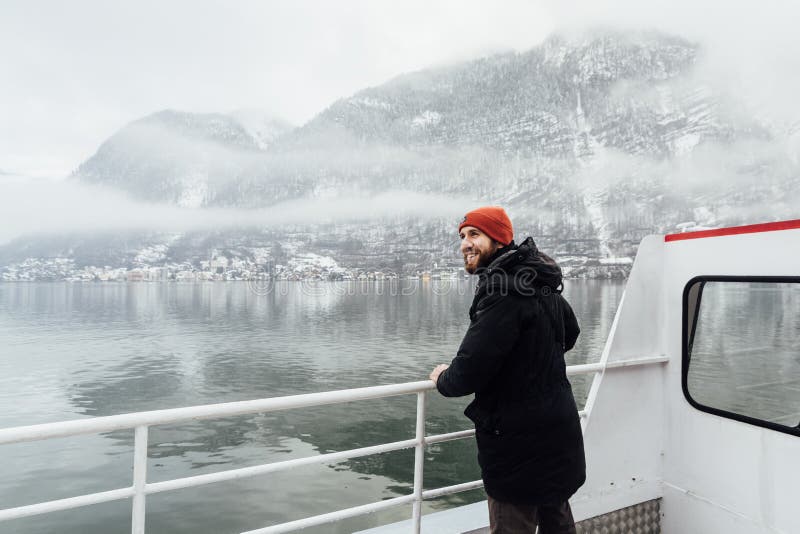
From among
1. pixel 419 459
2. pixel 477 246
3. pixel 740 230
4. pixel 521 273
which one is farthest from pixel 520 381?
pixel 740 230

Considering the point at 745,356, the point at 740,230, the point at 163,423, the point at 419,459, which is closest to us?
the point at 163,423

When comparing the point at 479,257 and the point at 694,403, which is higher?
the point at 479,257

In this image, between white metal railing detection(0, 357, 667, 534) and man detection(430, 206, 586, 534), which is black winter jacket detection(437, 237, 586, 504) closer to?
man detection(430, 206, 586, 534)

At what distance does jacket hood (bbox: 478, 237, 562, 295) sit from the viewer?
1555 mm

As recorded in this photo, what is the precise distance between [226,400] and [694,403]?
38.5 meters

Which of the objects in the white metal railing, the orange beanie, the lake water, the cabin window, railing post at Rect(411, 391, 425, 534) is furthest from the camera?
the lake water

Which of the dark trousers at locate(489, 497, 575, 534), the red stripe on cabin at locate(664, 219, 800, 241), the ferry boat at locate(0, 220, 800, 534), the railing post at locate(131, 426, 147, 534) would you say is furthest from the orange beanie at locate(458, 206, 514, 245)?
the red stripe on cabin at locate(664, 219, 800, 241)

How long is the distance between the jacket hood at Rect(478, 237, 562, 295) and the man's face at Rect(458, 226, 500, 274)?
11 centimetres

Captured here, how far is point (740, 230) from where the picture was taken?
8.17 feet

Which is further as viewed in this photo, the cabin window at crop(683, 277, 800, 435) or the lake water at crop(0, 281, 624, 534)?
the lake water at crop(0, 281, 624, 534)

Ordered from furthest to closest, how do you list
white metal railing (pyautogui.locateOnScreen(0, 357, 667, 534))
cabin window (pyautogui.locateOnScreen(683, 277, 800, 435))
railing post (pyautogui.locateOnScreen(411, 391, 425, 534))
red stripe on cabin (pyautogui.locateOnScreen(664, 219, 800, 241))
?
cabin window (pyautogui.locateOnScreen(683, 277, 800, 435)) → red stripe on cabin (pyautogui.locateOnScreen(664, 219, 800, 241)) → railing post (pyautogui.locateOnScreen(411, 391, 425, 534)) → white metal railing (pyautogui.locateOnScreen(0, 357, 667, 534))

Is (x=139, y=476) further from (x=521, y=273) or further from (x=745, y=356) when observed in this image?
(x=745, y=356)

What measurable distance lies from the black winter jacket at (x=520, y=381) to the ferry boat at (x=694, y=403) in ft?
2.02

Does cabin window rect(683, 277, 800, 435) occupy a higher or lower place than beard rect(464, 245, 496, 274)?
lower
